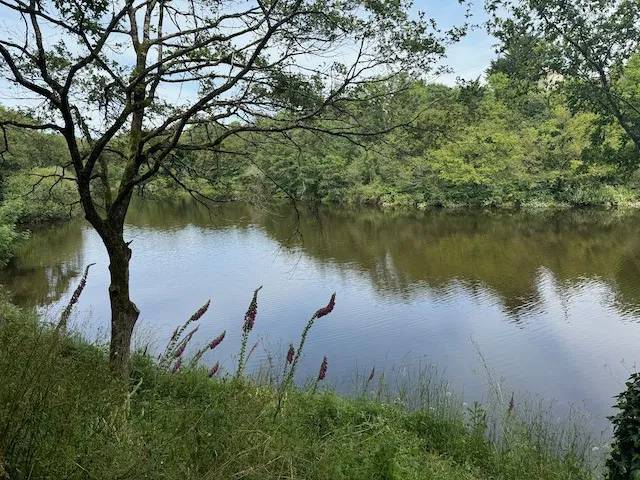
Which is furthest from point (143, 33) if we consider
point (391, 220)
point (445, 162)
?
point (445, 162)

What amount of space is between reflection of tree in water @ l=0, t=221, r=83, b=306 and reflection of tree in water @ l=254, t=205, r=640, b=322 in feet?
29.1

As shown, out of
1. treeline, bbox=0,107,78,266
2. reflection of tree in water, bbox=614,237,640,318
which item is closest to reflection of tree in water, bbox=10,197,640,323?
reflection of tree in water, bbox=614,237,640,318

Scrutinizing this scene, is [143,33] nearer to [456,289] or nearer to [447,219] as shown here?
[456,289]

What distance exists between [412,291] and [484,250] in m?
7.24

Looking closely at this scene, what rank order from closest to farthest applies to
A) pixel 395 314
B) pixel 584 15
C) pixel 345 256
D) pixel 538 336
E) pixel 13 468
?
pixel 13 468 → pixel 584 15 → pixel 538 336 → pixel 395 314 → pixel 345 256

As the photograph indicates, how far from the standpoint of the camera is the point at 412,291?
14.6 meters

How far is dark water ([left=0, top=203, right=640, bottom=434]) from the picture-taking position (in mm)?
9430

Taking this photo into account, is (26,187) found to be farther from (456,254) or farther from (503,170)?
(503,170)

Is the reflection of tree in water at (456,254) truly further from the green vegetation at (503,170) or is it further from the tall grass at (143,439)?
the tall grass at (143,439)

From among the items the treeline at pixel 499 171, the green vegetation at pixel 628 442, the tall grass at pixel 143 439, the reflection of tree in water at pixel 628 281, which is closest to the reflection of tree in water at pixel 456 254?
the reflection of tree in water at pixel 628 281

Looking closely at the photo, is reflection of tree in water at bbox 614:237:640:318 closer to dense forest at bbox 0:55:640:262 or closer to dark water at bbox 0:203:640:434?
dark water at bbox 0:203:640:434

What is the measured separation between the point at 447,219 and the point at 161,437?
29823mm

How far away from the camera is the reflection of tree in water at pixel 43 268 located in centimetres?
1466

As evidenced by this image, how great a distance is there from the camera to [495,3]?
927 cm
